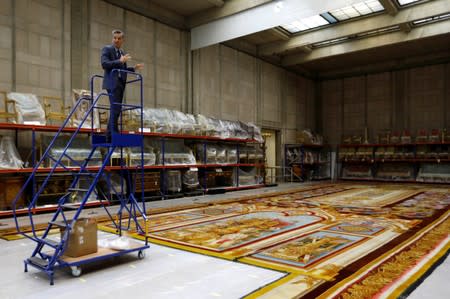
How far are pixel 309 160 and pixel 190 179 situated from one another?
8.96 m

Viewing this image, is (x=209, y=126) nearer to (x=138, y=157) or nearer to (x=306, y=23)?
(x=138, y=157)

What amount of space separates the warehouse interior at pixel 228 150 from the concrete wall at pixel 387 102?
0.07m

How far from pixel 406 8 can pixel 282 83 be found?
7.02 meters

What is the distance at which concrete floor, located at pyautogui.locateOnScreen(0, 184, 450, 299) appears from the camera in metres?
3.35

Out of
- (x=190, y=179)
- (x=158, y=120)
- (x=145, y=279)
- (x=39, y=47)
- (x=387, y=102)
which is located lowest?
(x=145, y=279)

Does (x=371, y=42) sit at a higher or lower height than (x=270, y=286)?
higher

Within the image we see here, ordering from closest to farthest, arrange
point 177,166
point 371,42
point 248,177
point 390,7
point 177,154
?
1. point 177,166
2. point 177,154
3. point 390,7
4. point 248,177
5. point 371,42

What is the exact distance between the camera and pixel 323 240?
531cm

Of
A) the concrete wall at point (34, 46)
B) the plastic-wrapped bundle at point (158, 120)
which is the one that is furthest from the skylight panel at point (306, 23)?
the concrete wall at point (34, 46)

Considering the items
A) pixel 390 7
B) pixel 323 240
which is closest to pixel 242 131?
pixel 390 7

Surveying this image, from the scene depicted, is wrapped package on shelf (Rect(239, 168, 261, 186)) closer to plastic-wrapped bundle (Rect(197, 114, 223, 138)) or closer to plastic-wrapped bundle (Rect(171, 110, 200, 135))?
plastic-wrapped bundle (Rect(197, 114, 223, 138))

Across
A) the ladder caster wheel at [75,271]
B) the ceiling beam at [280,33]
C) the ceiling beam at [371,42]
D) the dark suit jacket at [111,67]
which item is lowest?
the ladder caster wheel at [75,271]

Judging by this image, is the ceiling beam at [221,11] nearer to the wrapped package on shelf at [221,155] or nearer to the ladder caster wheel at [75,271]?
the wrapped package on shelf at [221,155]

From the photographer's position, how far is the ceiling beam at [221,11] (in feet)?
37.3
